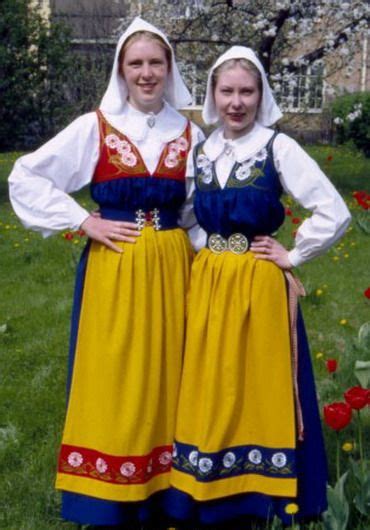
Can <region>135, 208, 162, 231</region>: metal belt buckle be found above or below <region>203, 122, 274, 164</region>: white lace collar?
below

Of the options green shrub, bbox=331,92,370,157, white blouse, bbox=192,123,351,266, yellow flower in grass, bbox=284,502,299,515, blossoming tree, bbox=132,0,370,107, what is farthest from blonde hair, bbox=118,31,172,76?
green shrub, bbox=331,92,370,157

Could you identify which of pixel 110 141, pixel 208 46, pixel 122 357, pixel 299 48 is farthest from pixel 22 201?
pixel 299 48

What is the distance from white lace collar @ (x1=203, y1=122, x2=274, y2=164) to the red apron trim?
980 mm

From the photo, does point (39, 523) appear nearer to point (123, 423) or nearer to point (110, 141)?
point (123, 423)

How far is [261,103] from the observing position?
312 cm

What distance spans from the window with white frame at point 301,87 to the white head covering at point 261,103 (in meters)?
8.73

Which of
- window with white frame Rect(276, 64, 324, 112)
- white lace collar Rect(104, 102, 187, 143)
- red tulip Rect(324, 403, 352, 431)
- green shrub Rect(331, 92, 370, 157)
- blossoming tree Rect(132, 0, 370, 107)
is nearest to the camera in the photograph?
red tulip Rect(324, 403, 352, 431)

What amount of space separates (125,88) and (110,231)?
0.49m

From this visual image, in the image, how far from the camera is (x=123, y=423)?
3.15 m

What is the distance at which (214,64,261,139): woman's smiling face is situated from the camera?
304cm

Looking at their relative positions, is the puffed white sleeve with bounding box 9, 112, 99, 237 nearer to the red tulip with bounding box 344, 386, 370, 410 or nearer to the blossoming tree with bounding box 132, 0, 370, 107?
the red tulip with bounding box 344, 386, 370, 410

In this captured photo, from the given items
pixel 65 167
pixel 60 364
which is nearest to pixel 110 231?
pixel 65 167

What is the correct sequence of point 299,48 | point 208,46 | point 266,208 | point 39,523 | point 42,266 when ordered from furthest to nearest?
point 299,48 < point 208,46 < point 42,266 < point 39,523 < point 266,208

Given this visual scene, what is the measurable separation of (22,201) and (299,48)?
12.5 meters
